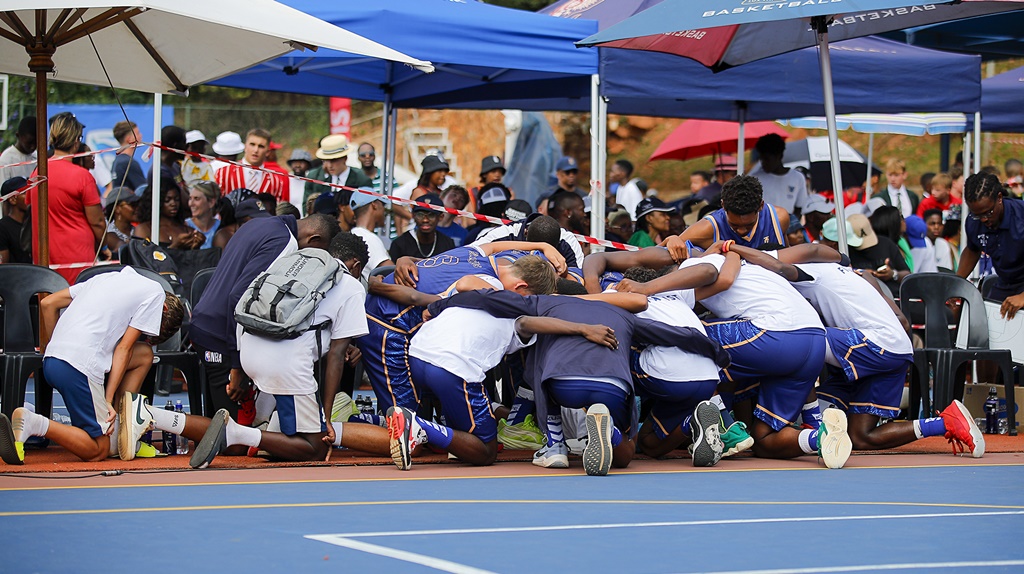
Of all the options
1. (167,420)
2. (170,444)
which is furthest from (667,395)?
(170,444)

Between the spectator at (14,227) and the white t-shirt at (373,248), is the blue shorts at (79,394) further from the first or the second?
the spectator at (14,227)

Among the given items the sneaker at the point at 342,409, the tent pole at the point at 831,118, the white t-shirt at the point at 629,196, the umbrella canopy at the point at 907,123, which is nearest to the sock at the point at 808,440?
the tent pole at the point at 831,118

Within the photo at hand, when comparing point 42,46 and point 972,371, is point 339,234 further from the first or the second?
point 972,371

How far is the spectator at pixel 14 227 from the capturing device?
34.7 feet

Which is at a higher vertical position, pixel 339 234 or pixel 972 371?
pixel 339 234

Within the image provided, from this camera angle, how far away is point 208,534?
488 centimetres

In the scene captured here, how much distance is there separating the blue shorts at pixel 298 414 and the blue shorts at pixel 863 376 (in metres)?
3.17

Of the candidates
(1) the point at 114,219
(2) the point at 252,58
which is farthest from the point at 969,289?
(1) the point at 114,219

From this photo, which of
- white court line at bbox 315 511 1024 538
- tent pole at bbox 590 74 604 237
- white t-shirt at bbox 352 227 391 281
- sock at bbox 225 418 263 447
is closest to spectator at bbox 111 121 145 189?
white t-shirt at bbox 352 227 391 281

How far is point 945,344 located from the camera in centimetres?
956

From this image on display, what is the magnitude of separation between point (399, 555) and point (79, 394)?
350 centimetres

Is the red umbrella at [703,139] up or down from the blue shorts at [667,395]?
up

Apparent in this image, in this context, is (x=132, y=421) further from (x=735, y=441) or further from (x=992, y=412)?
(x=992, y=412)

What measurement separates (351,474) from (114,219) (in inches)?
230
